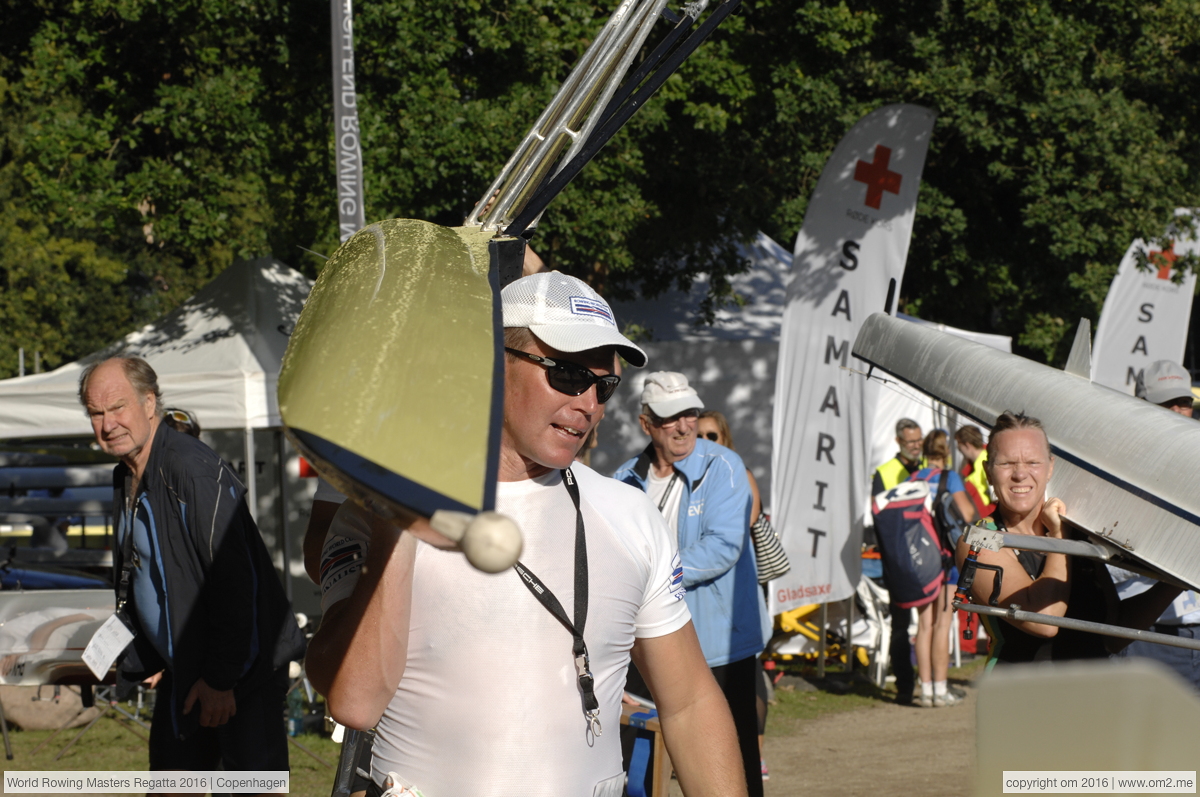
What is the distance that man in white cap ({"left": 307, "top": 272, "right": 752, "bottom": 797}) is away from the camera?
74.4 inches

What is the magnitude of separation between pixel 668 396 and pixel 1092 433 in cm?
267

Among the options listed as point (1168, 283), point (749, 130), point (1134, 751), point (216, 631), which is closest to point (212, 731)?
point (216, 631)

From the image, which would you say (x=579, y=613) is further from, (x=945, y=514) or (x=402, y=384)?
(x=945, y=514)

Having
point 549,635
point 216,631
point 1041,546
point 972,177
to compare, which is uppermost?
point 972,177

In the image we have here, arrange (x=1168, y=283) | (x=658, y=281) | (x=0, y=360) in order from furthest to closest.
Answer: (x=0, y=360), (x=658, y=281), (x=1168, y=283)

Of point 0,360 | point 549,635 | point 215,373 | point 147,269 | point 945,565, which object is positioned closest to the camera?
point 549,635

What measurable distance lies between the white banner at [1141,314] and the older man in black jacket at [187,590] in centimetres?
891

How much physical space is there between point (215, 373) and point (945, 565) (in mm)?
5851

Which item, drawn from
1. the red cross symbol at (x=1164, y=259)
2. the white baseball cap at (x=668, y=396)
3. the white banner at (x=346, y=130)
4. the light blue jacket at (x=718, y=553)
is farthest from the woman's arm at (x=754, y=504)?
the red cross symbol at (x=1164, y=259)

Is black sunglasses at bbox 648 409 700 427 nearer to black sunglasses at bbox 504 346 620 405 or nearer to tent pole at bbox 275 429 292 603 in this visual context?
black sunglasses at bbox 504 346 620 405

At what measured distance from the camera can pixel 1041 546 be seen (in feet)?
6.71

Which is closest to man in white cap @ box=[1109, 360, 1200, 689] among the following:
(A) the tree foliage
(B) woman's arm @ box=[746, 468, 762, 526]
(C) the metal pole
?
(B) woman's arm @ box=[746, 468, 762, 526]

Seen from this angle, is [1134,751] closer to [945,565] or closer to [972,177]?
[945,565]

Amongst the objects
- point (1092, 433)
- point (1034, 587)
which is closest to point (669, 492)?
point (1034, 587)
